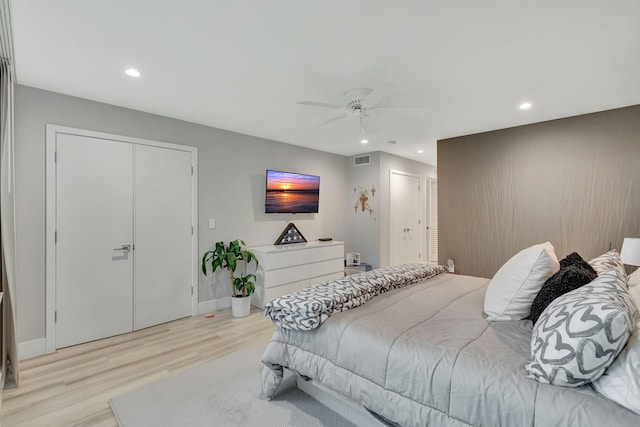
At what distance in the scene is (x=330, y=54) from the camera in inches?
83.4

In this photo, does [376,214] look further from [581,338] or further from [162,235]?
[581,338]

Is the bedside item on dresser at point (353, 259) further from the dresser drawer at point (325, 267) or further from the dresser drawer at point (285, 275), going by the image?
→ the dresser drawer at point (285, 275)

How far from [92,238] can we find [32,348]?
105 cm

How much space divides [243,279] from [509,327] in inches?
115

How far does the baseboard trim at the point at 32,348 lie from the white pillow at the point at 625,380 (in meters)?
3.93

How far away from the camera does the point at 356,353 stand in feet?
5.20

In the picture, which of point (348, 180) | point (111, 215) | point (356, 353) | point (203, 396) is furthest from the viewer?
point (348, 180)

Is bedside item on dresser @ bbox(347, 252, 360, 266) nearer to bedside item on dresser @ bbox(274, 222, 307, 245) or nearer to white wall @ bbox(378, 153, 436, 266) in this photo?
white wall @ bbox(378, 153, 436, 266)

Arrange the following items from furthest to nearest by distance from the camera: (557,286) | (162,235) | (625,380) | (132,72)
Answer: (162,235), (132,72), (557,286), (625,380)

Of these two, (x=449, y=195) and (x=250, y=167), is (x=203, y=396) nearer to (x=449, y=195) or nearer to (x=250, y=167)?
(x=250, y=167)

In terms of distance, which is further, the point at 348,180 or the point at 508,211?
the point at 348,180

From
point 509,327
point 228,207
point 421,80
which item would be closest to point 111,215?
point 228,207

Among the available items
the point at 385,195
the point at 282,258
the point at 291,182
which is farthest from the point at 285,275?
the point at 385,195

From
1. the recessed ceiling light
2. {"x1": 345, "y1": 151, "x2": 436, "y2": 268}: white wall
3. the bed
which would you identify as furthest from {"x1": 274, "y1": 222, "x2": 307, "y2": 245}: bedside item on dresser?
the recessed ceiling light
